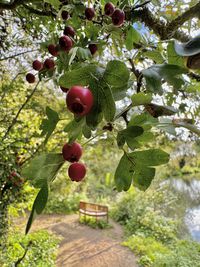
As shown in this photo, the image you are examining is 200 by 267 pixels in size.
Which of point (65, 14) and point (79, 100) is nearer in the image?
point (79, 100)

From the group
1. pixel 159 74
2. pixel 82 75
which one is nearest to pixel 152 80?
pixel 159 74

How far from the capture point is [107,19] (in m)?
0.98

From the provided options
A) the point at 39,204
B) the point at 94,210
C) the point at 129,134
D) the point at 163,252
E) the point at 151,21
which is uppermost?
the point at 151,21

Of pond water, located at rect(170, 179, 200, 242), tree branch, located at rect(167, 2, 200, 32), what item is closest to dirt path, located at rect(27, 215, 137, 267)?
pond water, located at rect(170, 179, 200, 242)

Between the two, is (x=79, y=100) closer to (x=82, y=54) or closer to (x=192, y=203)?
(x=82, y=54)

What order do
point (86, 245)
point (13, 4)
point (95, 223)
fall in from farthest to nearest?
point (95, 223)
point (86, 245)
point (13, 4)

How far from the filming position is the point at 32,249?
5.59m

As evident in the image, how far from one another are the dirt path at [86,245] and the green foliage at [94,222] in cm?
18

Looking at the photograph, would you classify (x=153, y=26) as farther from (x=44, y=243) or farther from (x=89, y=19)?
(x=44, y=243)

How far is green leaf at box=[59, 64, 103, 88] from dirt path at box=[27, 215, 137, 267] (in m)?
6.29

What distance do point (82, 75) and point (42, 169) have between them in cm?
21

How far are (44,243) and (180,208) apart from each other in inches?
A: 256

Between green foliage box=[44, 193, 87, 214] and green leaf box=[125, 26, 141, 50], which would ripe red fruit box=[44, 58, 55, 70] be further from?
green foliage box=[44, 193, 87, 214]

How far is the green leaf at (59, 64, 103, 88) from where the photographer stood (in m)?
0.43
